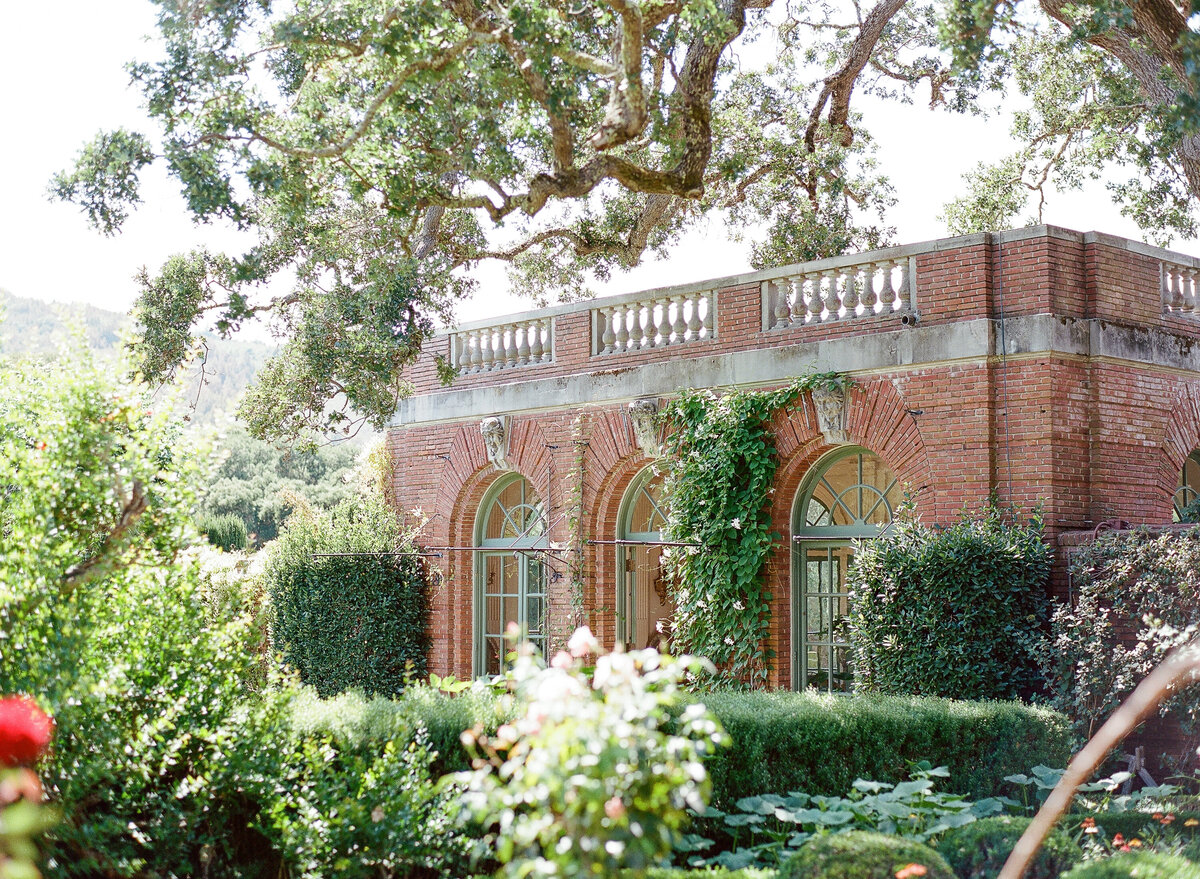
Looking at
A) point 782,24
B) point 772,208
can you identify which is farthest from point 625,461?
point 782,24

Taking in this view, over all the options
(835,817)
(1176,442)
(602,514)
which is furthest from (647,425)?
(835,817)

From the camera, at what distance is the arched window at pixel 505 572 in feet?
53.2

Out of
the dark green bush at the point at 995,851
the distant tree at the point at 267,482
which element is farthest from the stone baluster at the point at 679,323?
the distant tree at the point at 267,482

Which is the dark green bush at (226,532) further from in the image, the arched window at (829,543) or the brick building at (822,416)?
the arched window at (829,543)

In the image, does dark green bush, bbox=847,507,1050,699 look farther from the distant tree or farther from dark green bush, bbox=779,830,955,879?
the distant tree

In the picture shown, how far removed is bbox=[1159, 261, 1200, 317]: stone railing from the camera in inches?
501

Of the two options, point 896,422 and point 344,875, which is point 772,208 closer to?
point 896,422

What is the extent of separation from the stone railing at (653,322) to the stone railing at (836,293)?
2.72 feet

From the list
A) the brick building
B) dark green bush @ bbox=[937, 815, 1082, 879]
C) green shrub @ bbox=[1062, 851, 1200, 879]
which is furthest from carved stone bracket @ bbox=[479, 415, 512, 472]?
green shrub @ bbox=[1062, 851, 1200, 879]

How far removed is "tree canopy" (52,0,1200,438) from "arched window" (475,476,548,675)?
2.38 m

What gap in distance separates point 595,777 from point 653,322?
10870mm

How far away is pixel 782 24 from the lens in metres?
18.7

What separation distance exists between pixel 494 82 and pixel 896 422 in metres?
4.95

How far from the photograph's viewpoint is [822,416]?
1269 centimetres
